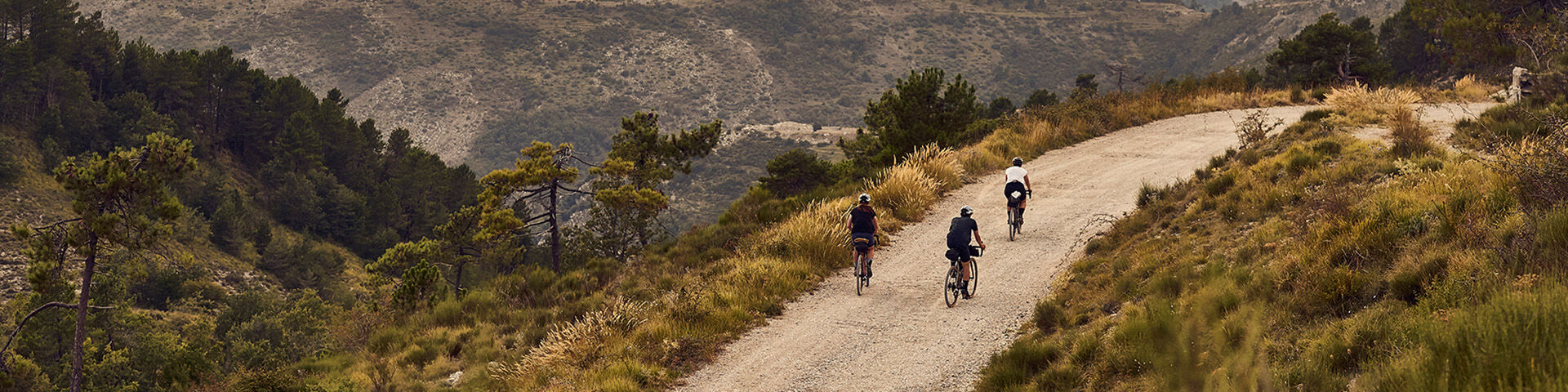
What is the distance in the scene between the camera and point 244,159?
7594 cm

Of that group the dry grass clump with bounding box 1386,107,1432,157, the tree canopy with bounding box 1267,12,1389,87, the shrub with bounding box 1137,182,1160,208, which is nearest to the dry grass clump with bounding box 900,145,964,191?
the shrub with bounding box 1137,182,1160,208

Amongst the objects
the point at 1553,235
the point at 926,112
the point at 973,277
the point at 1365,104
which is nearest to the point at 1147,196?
the point at 973,277

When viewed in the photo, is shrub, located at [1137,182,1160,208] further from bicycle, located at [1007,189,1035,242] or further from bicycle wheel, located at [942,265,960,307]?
bicycle wheel, located at [942,265,960,307]

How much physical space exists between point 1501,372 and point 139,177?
86.2 ft

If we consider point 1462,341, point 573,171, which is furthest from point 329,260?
point 1462,341

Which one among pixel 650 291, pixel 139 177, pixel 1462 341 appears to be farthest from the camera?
pixel 139 177

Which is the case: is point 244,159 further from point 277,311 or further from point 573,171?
point 573,171

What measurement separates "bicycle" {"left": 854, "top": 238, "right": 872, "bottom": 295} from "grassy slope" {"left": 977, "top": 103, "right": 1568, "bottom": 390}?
259 cm

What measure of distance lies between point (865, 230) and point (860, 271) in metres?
0.59

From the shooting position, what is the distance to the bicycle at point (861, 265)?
1230 cm

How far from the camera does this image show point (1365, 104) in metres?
21.6

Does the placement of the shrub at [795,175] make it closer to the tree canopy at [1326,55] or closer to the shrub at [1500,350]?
the tree canopy at [1326,55]

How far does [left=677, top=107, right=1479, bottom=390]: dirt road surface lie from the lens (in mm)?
9406

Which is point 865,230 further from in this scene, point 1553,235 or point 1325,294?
point 1553,235
